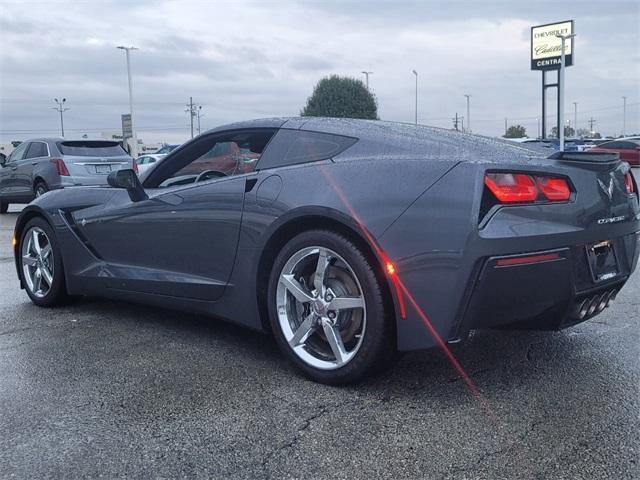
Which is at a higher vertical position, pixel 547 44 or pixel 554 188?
pixel 547 44

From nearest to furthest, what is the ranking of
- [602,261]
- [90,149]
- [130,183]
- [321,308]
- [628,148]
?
1. [602,261]
2. [321,308]
3. [130,183]
4. [90,149]
5. [628,148]

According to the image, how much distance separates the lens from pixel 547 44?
49.6 metres

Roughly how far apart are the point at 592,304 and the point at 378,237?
3.56ft

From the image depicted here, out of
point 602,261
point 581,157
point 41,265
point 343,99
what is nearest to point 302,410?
point 602,261

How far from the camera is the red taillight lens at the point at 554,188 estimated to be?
290 centimetres

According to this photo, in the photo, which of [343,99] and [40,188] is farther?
[343,99]

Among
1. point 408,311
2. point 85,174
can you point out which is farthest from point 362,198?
point 85,174

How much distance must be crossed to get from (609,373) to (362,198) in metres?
1.55

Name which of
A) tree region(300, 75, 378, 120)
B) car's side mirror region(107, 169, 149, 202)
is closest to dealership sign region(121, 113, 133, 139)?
tree region(300, 75, 378, 120)

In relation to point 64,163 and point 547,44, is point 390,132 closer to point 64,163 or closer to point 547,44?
point 64,163

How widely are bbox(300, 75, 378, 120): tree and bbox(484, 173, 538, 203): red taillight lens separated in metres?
36.1

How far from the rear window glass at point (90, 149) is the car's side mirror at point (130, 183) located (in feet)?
31.2

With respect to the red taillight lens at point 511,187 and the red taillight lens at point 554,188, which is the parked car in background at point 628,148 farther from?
the red taillight lens at point 511,187

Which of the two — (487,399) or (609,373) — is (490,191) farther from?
(609,373)
